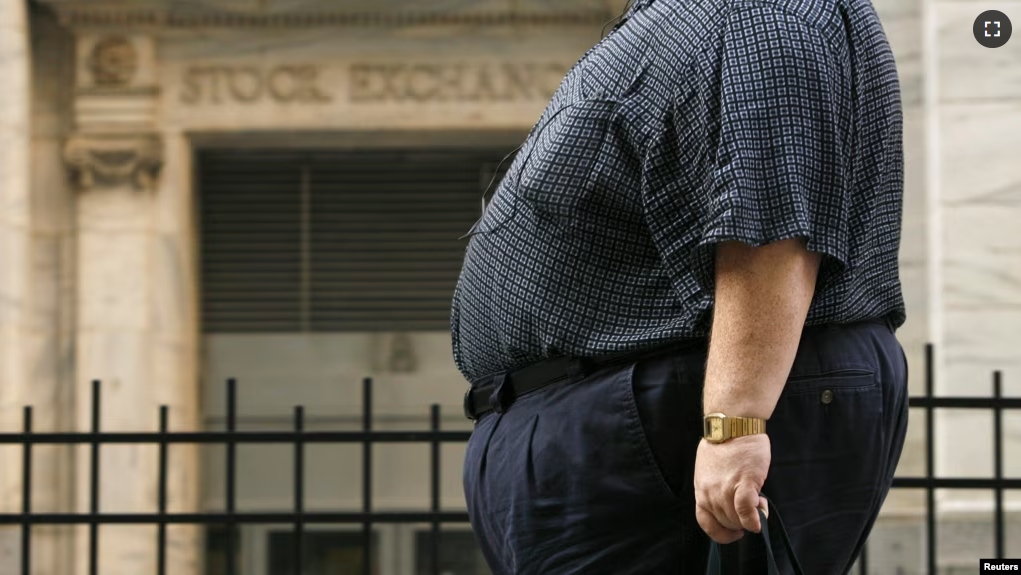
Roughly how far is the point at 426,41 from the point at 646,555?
22.1 ft

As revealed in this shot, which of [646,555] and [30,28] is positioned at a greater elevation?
[30,28]

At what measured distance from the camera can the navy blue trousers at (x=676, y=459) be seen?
199 centimetres

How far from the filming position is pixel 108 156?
8.44 m

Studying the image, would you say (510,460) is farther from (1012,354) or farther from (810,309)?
(1012,354)

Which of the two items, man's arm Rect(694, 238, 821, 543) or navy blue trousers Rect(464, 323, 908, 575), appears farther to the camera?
navy blue trousers Rect(464, 323, 908, 575)

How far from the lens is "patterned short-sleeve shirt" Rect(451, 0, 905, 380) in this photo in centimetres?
190

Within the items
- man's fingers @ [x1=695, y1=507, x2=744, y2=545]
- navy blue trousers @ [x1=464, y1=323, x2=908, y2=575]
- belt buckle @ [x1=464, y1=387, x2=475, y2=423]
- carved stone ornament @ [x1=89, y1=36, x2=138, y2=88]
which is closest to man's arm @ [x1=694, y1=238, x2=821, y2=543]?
man's fingers @ [x1=695, y1=507, x2=744, y2=545]

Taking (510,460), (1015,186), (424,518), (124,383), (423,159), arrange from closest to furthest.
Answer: (510,460) < (424,518) < (1015,186) < (124,383) < (423,159)

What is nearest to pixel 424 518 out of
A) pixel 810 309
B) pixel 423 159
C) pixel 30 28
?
pixel 810 309

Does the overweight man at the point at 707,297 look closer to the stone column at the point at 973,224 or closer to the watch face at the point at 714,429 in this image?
the watch face at the point at 714,429

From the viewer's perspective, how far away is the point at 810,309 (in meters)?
2.01

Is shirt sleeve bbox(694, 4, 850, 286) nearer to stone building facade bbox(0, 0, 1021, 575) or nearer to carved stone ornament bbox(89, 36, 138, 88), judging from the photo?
stone building facade bbox(0, 0, 1021, 575)

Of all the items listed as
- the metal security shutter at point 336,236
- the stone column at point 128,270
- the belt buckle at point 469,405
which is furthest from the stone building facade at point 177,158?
the belt buckle at point 469,405

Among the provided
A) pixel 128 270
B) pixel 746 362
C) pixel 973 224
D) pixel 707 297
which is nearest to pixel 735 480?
pixel 746 362
